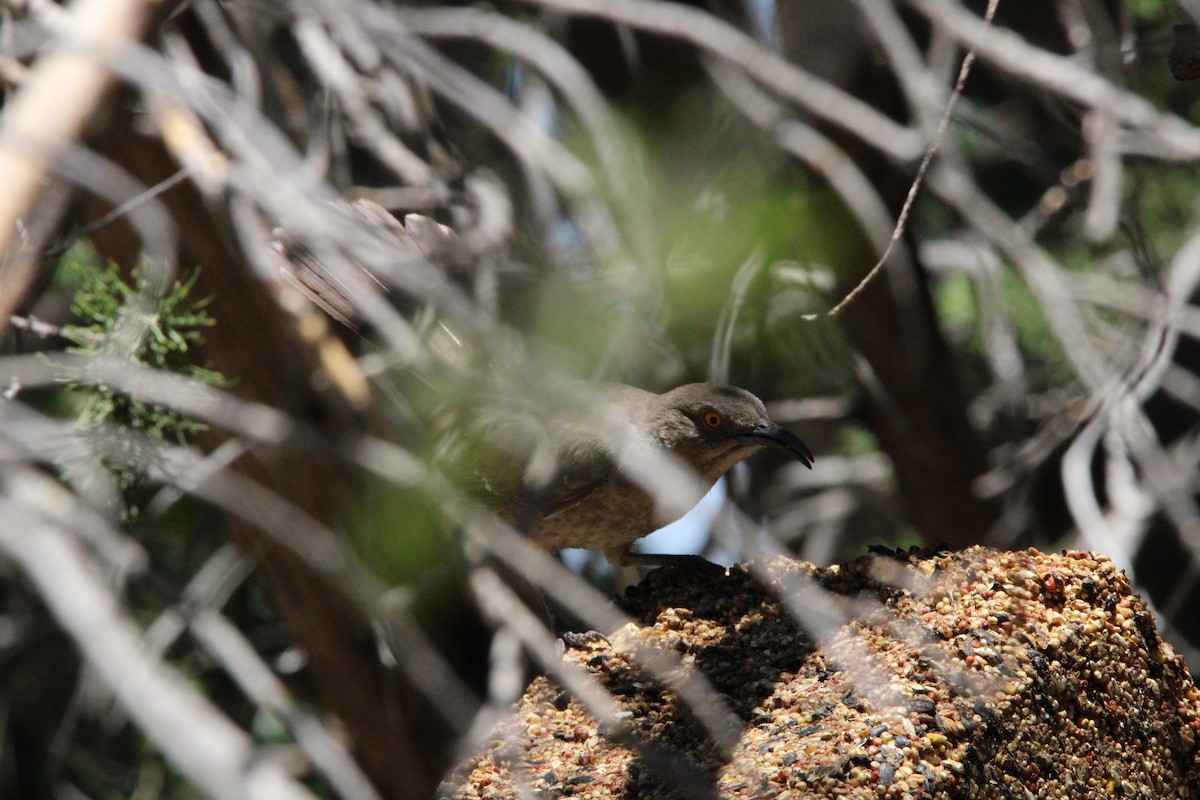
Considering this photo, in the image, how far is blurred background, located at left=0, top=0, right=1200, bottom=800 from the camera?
3.48 m

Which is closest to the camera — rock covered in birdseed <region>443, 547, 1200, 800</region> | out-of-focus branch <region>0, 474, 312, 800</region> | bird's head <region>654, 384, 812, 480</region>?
rock covered in birdseed <region>443, 547, 1200, 800</region>

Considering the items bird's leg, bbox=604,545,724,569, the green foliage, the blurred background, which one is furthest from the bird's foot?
the green foliage

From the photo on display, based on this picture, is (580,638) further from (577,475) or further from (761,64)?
(761,64)

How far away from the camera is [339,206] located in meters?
3.86

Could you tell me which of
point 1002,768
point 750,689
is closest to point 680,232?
point 750,689

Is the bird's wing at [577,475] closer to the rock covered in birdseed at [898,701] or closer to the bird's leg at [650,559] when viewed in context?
the bird's leg at [650,559]

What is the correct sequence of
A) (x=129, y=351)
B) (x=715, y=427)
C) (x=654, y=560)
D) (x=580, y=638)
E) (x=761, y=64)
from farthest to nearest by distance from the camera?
1. (x=715, y=427)
2. (x=761, y=64)
3. (x=654, y=560)
4. (x=129, y=351)
5. (x=580, y=638)

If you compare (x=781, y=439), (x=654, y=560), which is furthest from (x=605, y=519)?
(x=781, y=439)

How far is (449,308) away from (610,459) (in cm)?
190

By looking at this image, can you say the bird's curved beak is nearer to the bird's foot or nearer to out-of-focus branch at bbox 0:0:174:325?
the bird's foot

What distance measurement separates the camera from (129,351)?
3.80 m

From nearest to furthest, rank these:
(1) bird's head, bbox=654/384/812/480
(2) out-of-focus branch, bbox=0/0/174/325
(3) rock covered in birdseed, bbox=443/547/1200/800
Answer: (3) rock covered in birdseed, bbox=443/547/1200/800 → (2) out-of-focus branch, bbox=0/0/174/325 → (1) bird's head, bbox=654/384/812/480

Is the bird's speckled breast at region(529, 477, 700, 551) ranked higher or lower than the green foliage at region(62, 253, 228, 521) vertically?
lower

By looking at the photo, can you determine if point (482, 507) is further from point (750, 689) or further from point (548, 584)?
point (750, 689)
